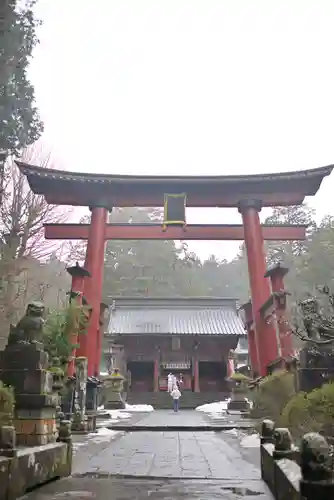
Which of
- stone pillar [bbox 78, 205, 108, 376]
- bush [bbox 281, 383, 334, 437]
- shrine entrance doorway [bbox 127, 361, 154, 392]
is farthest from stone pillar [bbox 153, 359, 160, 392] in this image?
bush [bbox 281, 383, 334, 437]

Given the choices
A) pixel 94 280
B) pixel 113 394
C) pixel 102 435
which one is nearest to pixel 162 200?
pixel 94 280

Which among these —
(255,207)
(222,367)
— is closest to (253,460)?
(255,207)

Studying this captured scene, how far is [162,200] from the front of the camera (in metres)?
17.0

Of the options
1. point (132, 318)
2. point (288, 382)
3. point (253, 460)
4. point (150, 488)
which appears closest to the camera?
point (150, 488)

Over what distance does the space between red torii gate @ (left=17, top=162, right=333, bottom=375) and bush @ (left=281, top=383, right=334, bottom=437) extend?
9.33 m

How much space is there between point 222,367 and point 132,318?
7.26m

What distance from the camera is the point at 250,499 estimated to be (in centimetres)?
436

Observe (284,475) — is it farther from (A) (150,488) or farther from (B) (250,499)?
(A) (150,488)

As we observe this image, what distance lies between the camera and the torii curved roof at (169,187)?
52.8ft

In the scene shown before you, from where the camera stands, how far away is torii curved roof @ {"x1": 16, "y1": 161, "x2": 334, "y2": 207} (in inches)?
634

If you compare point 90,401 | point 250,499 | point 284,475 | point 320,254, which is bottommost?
point 250,499

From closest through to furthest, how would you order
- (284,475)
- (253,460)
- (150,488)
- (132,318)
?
(284,475), (150,488), (253,460), (132,318)

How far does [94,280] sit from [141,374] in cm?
1655

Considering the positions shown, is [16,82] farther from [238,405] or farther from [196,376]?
[196,376]
